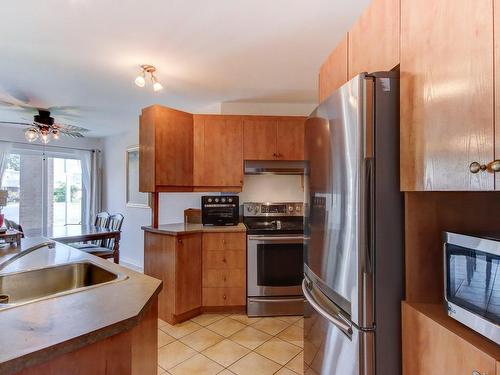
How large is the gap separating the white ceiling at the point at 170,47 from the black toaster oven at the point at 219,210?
1.21m

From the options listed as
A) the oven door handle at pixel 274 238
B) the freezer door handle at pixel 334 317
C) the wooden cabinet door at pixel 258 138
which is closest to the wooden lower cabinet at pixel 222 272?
the oven door handle at pixel 274 238

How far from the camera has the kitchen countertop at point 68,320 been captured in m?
0.70

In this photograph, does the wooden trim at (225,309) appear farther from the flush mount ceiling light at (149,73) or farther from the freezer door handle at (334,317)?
the flush mount ceiling light at (149,73)

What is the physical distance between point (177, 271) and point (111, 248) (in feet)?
6.26

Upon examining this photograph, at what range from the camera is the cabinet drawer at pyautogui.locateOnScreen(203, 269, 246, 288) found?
2738 millimetres

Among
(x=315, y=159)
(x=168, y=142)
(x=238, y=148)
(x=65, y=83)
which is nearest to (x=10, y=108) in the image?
(x=65, y=83)

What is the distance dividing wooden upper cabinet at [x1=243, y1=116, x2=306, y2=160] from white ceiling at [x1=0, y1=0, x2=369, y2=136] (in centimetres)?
32

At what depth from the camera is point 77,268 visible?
1.53m

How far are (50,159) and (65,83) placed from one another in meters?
2.85

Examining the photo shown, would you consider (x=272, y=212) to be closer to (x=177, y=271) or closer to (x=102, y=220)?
(x=177, y=271)

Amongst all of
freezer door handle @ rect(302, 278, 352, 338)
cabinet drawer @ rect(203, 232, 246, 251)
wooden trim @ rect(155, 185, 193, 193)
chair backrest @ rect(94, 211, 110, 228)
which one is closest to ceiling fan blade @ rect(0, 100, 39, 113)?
chair backrest @ rect(94, 211, 110, 228)

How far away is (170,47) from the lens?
207 centimetres

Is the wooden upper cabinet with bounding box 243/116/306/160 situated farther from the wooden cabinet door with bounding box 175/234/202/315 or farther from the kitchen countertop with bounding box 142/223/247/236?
the wooden cabinet door with bounding box 175/234/202/315

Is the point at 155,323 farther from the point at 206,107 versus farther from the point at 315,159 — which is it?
the point at 206,107
